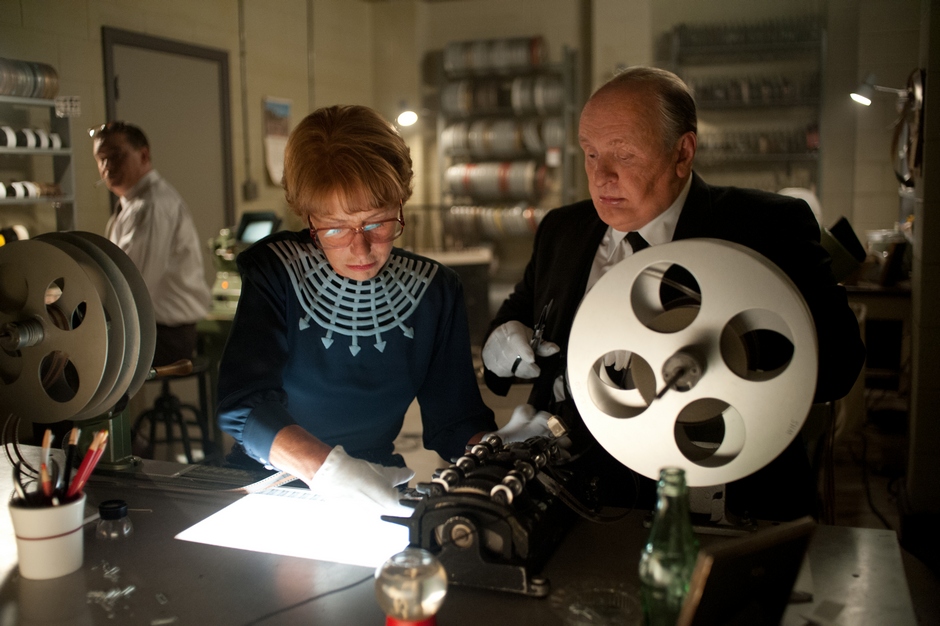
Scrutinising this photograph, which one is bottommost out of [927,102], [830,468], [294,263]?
[830,468]

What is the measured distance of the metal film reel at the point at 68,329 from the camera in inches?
55.6

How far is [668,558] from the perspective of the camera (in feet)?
2.95

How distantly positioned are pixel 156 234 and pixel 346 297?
221 cm

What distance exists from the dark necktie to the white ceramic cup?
45.2 inches

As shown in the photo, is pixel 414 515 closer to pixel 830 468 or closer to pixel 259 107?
pixel 830 468

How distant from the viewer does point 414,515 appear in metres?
1.10

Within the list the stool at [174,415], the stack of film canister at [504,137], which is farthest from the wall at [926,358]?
the stack of film canister at [504,137]

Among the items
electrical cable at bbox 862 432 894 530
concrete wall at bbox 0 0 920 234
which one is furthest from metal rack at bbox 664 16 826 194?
electrical cable at bbox 862 432 894 530

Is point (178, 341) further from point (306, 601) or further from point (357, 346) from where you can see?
point (306, 601)

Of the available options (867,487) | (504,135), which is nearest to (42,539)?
(867,487)

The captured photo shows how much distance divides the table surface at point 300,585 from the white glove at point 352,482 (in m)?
0.14

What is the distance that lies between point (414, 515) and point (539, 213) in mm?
5439

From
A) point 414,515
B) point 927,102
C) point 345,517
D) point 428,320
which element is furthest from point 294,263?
point 927,102

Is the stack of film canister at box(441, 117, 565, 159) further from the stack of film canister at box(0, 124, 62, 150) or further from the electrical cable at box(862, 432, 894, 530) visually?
the stack of film canister at box(0, 124, 62, 150)
